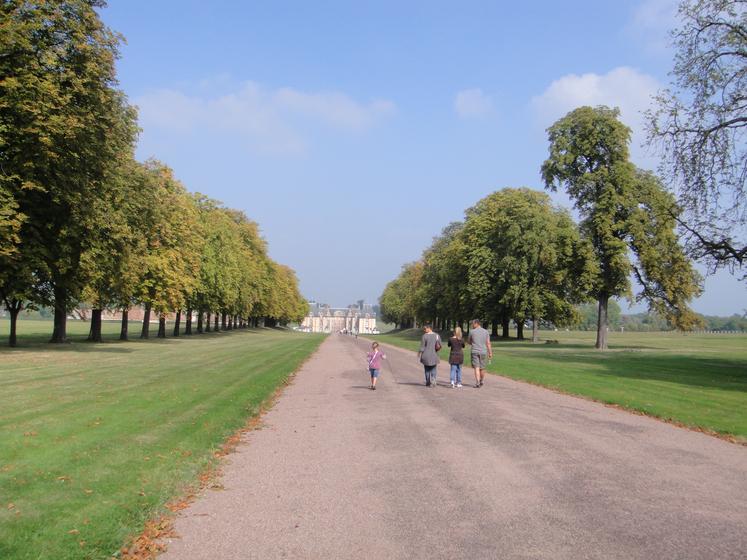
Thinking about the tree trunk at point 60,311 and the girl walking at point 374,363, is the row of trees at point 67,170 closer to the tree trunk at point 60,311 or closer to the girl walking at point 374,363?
the tree trunk at point 60,311

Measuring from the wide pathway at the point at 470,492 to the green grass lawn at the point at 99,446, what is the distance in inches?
24.0

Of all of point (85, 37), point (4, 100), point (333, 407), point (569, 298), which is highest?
point (85, 37)

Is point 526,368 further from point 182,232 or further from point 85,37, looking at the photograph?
point 182,232

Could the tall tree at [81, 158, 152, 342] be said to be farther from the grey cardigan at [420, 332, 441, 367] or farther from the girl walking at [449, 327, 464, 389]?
the girl walking at [449, 327, 464, 389]

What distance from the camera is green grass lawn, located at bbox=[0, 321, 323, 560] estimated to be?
18.4 ft

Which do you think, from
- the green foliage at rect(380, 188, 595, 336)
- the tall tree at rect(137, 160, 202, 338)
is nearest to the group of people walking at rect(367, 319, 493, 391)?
the tall tree at rect(137, 160, 202, 338)

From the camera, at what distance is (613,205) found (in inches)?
1761

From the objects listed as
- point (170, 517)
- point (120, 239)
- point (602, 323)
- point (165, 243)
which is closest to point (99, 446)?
point (170, 517)

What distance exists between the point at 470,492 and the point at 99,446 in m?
5.38

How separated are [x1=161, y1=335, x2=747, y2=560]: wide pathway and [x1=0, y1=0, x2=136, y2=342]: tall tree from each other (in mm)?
16264

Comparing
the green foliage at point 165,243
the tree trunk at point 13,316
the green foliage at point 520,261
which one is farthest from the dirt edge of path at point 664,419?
the green foliage at point 520,261

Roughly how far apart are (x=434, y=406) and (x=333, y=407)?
92.8 inches

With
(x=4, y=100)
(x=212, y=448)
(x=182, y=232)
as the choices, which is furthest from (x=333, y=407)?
(x=182, y=232)

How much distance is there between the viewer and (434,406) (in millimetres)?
14617
